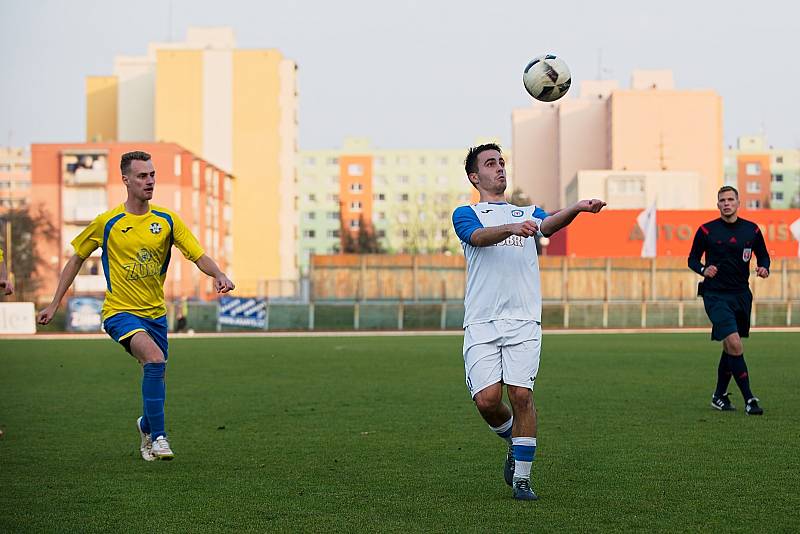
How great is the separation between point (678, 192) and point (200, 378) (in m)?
69.1

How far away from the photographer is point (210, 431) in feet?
36.3

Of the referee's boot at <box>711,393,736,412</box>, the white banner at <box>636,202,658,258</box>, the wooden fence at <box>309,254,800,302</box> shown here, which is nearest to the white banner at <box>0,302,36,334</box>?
the wooden fence at <box>309,254,800,302</box>

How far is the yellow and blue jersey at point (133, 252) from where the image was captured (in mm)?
8820

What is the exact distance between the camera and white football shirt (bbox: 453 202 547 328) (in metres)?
7.01

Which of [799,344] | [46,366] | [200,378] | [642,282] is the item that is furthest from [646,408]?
Answer: [642,282]

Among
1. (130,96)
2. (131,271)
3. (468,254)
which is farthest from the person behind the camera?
(130,96)

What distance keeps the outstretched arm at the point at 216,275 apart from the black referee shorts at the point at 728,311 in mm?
5766

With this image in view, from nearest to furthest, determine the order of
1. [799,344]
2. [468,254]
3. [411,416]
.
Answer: [468,254], [411,416], [799,344]

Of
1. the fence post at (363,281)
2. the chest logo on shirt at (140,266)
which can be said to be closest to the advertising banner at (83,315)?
the fence post at (363,281)

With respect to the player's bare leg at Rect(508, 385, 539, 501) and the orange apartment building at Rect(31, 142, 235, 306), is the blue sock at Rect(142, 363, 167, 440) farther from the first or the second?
the orange apartment building at Rect(31, 142, 235, 306)

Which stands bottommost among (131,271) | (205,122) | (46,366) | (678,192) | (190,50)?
(46,366)

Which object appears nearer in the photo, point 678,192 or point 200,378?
point 200,378

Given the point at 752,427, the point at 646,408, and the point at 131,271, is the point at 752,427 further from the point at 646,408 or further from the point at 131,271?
the point at 131,271

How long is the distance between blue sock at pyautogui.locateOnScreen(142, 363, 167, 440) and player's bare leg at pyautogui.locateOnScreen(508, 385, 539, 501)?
10.1 feet
